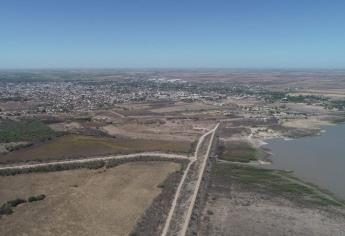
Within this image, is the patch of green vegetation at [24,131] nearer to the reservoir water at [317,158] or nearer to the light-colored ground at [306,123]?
the reservoir water at [317,158]

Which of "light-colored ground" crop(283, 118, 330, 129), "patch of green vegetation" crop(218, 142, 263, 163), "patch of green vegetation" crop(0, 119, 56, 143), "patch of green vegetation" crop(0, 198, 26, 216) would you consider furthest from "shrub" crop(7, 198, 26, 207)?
"light-colored ground" crop(283, 118, 330, 129)

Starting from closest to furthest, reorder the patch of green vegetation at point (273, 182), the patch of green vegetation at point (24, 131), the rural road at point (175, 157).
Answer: the rural road at point (175, 157) < the patch of green vegetation at point (273, 182) < the patch of green vegetation at point (24, 131)

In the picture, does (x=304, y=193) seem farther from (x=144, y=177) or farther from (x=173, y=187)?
(x=144, y=177)

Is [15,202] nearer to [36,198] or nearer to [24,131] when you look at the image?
[36,198]

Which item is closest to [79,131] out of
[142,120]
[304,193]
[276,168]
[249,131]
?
[142,120]

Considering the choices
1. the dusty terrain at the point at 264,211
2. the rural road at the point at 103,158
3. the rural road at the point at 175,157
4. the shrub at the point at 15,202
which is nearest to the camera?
the dusty terrain at the point at 264,211

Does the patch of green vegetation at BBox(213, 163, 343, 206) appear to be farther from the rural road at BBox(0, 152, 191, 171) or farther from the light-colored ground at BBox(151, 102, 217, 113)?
the light-colored ground at BBox(151, 102, 217, 113)

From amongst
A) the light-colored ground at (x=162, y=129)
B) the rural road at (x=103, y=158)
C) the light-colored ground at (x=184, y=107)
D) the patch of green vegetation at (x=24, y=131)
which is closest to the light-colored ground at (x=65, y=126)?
the patch of green vegetation at (x=24, y=131)
